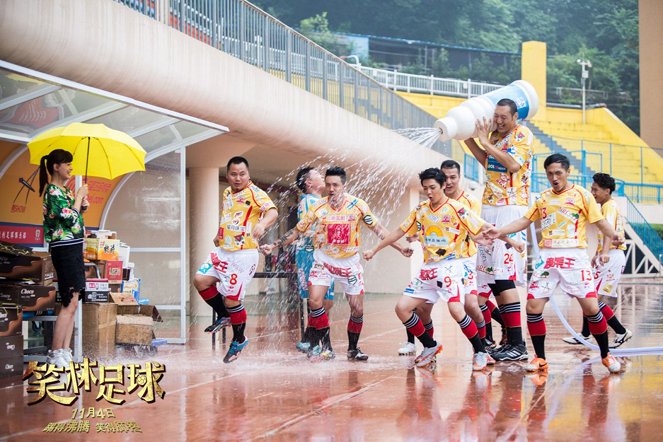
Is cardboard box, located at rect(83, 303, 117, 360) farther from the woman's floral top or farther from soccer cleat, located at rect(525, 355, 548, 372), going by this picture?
soccer cleat, located at rect(525, 355, 548, 372)

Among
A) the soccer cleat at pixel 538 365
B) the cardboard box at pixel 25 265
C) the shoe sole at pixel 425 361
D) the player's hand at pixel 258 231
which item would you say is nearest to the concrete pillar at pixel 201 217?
the cardboard box at pixel 25 265

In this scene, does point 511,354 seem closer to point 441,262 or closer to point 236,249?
point 441,262

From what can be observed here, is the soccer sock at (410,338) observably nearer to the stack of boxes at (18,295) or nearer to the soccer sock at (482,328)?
the soccer sock at (482,328)

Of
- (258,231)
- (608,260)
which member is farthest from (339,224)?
(608,260)

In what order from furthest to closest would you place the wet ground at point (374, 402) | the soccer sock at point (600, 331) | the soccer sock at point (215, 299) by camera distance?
the soccer sock at point (215, 299) < the soccer sock at point (600, 331) < the wet ground at point (374, 402)

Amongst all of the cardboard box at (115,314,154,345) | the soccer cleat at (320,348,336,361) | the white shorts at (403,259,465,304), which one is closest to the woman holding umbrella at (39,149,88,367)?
the cardboard box at (115,314,154,345)

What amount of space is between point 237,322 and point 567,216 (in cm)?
324

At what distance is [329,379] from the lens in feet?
27.7

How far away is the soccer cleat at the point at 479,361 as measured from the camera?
893cm

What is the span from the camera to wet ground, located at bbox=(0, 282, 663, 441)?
6.04 m

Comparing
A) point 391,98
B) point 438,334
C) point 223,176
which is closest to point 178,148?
point 438,334

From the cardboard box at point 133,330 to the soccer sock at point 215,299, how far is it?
3.37ft

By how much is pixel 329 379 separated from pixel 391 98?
55.0 feet

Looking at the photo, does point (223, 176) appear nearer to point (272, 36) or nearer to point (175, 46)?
point (272, 36)
